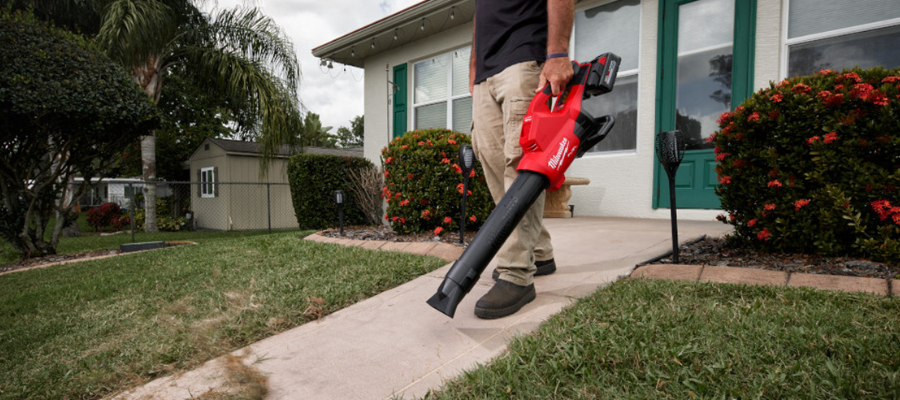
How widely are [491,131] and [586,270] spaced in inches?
41.9

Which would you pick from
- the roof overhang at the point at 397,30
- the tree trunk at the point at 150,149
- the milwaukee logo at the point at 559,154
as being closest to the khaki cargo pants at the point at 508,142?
the milwaukee logo at the point at 559,154

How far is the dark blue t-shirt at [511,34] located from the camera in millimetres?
1993

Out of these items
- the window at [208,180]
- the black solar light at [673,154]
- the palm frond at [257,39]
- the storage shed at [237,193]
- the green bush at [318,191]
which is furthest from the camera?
the window at [208,180]

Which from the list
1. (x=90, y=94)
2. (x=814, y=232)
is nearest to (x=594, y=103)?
(x=814, y=232)

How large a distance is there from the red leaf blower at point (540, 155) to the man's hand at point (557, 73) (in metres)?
0.03

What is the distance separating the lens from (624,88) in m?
5.72

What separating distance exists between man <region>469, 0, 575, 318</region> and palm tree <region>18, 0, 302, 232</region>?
7961 mm

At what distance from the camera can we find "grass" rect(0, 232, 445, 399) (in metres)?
1.70

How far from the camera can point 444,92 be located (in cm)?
789

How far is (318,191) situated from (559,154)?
6243mm

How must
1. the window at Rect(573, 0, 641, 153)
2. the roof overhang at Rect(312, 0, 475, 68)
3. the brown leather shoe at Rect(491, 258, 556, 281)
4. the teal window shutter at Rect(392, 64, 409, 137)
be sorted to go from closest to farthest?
the brown leather shoe at Rect(491, 258, 556, 281) < the window at Rect(573, 0, 641, 153) < the roof overhang at Rect(312, 0, 475, 68) < the teal window shutter at Rect(392, 64, 409, 137)

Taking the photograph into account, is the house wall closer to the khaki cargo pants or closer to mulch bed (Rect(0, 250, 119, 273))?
the khaki cargo pants

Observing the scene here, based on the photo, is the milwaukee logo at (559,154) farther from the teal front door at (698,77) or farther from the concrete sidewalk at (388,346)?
the teal front door at (698,77)

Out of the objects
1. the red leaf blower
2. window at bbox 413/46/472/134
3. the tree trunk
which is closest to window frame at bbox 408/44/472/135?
window at bbox 413/46/472/134
